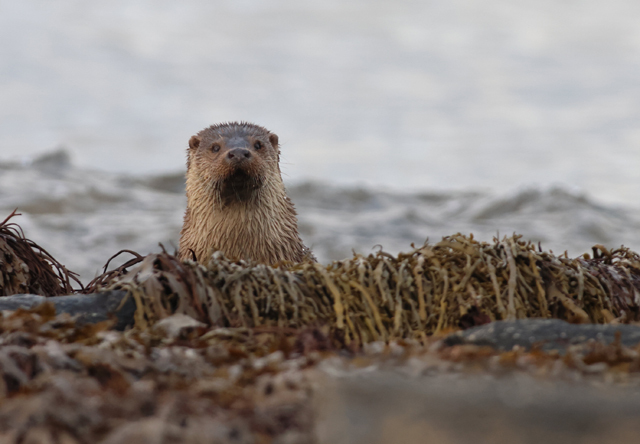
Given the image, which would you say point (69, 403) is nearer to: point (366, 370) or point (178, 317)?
point (366, 370)

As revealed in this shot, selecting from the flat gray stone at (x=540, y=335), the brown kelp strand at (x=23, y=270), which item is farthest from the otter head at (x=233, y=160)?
the flat gray stone at (x=540, y=335)

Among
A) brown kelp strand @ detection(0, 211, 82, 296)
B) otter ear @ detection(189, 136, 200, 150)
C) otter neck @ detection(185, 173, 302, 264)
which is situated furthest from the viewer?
otter ear @ detection(189, 136, 200, 150)

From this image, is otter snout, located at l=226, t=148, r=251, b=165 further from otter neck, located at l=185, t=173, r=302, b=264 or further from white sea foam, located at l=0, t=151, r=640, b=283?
white sea foam, located at l=0, t=151, r=640, b=283

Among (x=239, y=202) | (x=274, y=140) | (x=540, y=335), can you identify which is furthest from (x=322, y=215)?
(x=540, y=335)

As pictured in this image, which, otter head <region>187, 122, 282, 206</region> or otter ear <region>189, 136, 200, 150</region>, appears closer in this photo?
otter head <region>187, 122, 282, 206</region>

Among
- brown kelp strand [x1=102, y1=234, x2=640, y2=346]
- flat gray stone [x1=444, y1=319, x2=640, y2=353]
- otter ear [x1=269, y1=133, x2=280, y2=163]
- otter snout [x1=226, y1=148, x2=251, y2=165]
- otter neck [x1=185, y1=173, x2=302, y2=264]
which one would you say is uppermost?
otter ear [x1=269, y1=133, x2=280, y2=163]

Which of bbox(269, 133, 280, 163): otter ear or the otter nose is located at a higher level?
bbox(269, 133, 280, 163): otter ear

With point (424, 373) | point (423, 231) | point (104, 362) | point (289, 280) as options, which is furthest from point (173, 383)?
point (423, 231)

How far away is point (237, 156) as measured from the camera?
489 centimetres

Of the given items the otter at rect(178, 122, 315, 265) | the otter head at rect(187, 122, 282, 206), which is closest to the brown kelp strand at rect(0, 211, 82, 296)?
the otter at rect(178, 122, 315, 265)

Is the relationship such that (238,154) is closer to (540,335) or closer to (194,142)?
(194,142)

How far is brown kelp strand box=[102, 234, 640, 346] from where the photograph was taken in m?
2.65

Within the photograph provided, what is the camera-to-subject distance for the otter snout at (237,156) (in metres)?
4.89

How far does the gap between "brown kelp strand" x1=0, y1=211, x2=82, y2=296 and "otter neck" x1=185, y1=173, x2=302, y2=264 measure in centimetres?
121
